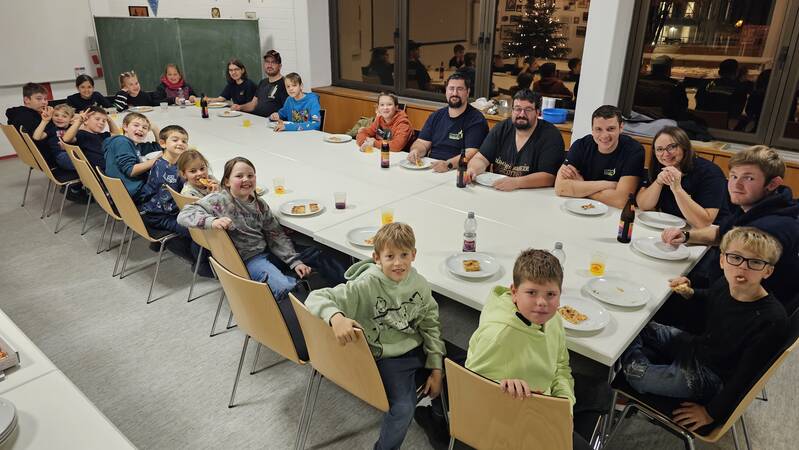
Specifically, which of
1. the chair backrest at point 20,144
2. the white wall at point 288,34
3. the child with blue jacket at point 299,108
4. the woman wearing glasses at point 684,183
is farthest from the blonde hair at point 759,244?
the white wall at point 288,34

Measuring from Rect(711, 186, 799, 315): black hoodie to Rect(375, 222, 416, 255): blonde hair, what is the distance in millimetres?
1540

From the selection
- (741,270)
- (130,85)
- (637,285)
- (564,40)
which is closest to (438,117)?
(564,40)

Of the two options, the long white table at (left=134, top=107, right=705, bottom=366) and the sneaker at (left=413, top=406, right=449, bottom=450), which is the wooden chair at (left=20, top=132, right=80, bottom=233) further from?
the sneaker at (left=413, top=406, right=449, bottom=450)

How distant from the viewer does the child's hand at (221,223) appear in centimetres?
257

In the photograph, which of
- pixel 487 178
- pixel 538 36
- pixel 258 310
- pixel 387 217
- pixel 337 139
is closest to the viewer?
pixel 258 310

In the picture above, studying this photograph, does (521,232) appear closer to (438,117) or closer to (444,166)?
(444,166)

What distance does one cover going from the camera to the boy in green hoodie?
1.97 metres

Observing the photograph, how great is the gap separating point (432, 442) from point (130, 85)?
565 centimetres

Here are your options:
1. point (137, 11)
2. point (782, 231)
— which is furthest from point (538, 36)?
point (137, 11)

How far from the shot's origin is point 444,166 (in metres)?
3.77

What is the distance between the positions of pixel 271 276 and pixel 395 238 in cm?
106

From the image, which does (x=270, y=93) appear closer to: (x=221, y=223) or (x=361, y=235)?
(x=221, y=223)

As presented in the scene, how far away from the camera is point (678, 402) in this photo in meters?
1.92

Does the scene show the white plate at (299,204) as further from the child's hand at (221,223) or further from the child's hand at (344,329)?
the child's hand at (344,329)
